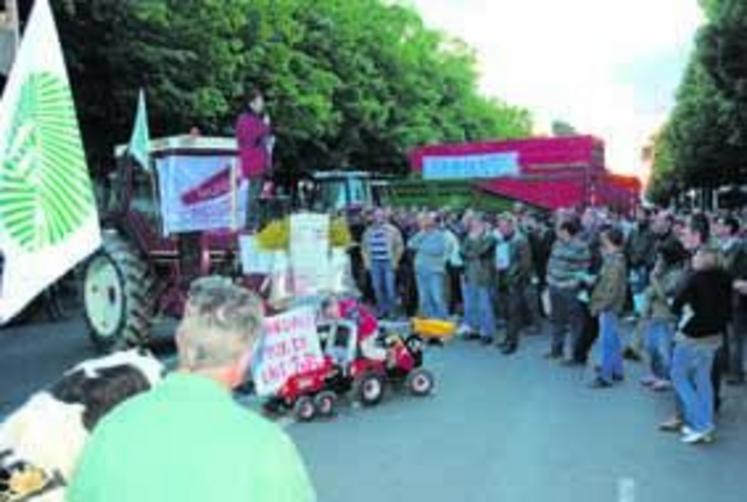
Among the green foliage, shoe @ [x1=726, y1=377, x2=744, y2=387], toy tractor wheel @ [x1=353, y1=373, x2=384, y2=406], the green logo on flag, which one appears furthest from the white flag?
the green foliage

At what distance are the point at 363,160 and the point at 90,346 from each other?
30.0 metres

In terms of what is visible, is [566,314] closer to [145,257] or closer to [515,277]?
[515,277]

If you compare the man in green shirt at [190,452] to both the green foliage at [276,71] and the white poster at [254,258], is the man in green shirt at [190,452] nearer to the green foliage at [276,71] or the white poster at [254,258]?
the white poster at [254,258]

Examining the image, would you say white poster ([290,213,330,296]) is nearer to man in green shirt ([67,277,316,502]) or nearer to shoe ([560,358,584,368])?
shoe ([560,358,584,368])

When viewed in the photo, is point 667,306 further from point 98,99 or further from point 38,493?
point 98,99

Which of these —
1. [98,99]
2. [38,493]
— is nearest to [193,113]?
[98,99]

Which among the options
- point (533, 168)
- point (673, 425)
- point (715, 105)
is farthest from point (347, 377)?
point (715, 105)

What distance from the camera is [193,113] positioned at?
91.3ft

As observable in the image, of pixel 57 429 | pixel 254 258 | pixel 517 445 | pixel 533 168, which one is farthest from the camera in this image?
pixel 533 168

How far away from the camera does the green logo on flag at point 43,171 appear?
5.55 metres

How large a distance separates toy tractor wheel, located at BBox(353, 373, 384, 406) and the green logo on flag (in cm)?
732

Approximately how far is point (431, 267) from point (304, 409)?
8.59 metres

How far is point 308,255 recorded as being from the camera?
13.9 metres

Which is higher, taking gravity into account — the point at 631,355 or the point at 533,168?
the point at 533,168
